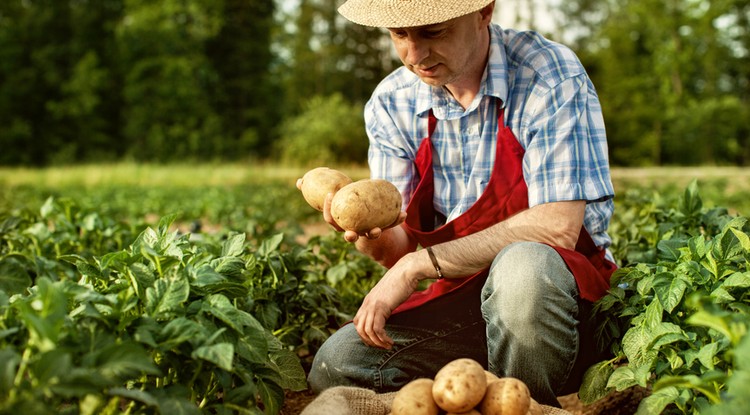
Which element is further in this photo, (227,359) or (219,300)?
(219,300)

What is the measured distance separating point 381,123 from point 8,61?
1179 inches

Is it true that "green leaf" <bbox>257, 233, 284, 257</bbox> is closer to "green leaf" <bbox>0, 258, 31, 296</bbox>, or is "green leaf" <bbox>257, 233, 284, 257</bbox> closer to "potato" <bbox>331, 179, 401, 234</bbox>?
"potato" <bbox>331, 179, 401, 234</bbox>

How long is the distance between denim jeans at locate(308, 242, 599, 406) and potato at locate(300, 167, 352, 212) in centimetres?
50

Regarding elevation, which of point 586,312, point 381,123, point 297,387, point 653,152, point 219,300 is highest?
point 381,123

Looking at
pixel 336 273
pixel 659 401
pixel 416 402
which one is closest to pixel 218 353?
pixel 416 402

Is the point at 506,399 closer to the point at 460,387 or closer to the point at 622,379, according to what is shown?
the point at 460,387

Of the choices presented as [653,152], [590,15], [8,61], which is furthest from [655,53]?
[8,61]

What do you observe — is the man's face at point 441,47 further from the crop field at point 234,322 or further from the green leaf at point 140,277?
the green leaf at point 140,277

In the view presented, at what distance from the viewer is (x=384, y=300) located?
8.38 feet

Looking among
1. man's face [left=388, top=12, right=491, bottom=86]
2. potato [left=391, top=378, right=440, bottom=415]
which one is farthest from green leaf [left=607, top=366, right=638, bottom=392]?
man's face [left=388, top=12, right=491, bottom=86]

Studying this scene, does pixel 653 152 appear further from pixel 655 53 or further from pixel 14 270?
pixel 14 270

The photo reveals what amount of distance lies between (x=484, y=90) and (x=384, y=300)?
0.89 meters

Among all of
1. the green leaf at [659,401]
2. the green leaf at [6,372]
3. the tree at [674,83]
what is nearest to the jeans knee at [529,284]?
the green leaf at [659,401]

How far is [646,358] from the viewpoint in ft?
7.52
